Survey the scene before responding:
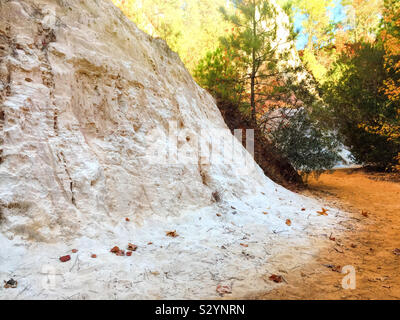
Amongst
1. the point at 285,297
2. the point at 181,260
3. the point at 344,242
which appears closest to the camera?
the point at 285,297

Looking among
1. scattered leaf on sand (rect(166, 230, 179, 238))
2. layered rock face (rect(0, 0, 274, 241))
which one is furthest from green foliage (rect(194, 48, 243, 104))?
scattered leaf on sand (rect(166, 230, 179, 238))

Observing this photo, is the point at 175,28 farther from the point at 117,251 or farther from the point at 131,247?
the point at 117,251

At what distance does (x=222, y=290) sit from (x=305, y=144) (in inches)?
302

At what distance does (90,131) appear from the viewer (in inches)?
151

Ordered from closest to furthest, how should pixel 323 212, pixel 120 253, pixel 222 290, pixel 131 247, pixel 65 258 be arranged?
pixel 222 290 < pixel 65 258 < pixel 120 253 < pixel 131 247 < pixel 323 212

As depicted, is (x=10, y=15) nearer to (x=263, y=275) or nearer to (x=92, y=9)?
(x=92, y=9)

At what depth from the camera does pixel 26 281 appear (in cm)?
221

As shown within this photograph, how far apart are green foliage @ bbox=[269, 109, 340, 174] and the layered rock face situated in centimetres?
412

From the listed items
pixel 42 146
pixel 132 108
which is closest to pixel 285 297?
pixel 42 146

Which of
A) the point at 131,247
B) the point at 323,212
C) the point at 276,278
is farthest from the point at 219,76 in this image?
the point at 276,278

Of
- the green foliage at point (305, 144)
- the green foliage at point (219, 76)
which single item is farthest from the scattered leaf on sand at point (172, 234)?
the green foliage at point (305, 144)

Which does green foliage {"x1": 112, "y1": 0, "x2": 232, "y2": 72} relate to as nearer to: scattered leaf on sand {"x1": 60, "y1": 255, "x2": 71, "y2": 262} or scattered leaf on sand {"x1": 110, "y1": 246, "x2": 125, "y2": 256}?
scattered leaf on sand {"x1": 110, "y1": 246, "x2": 125, "y2": 256}

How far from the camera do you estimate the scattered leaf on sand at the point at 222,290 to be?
7.68ft
